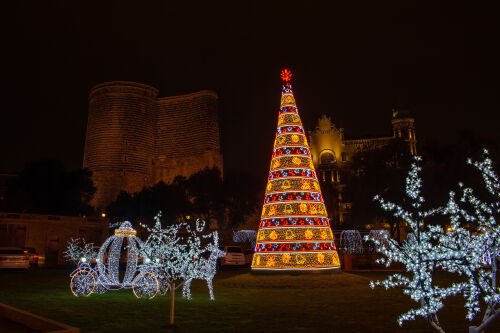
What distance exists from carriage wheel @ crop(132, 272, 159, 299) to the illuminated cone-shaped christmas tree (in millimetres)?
3782

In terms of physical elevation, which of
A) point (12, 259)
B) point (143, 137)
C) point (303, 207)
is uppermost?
point (143, 137)

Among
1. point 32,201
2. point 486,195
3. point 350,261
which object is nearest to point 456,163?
point 486,195

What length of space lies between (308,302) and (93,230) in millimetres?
31408

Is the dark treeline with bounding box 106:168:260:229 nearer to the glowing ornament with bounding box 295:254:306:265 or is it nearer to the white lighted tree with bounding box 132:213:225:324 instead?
the glowing ornament with bounding box 295:254:306:265

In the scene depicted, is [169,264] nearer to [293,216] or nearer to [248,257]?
[293,216]

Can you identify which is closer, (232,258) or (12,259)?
(12,259)

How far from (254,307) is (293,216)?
463cm

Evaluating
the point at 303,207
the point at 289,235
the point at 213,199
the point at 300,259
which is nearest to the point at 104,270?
the point at 289,235

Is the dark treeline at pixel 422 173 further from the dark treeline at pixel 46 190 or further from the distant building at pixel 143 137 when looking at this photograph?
the distant building at pixel 143 137

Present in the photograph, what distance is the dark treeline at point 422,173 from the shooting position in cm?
2726

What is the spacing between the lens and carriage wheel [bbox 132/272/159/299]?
11711 mm

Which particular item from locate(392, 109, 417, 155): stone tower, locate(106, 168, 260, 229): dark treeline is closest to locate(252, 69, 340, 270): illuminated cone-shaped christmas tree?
locate(106, 168, 260, 229): dark treeline

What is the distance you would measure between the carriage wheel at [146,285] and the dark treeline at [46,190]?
115 ft

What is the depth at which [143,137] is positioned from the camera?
256ft
